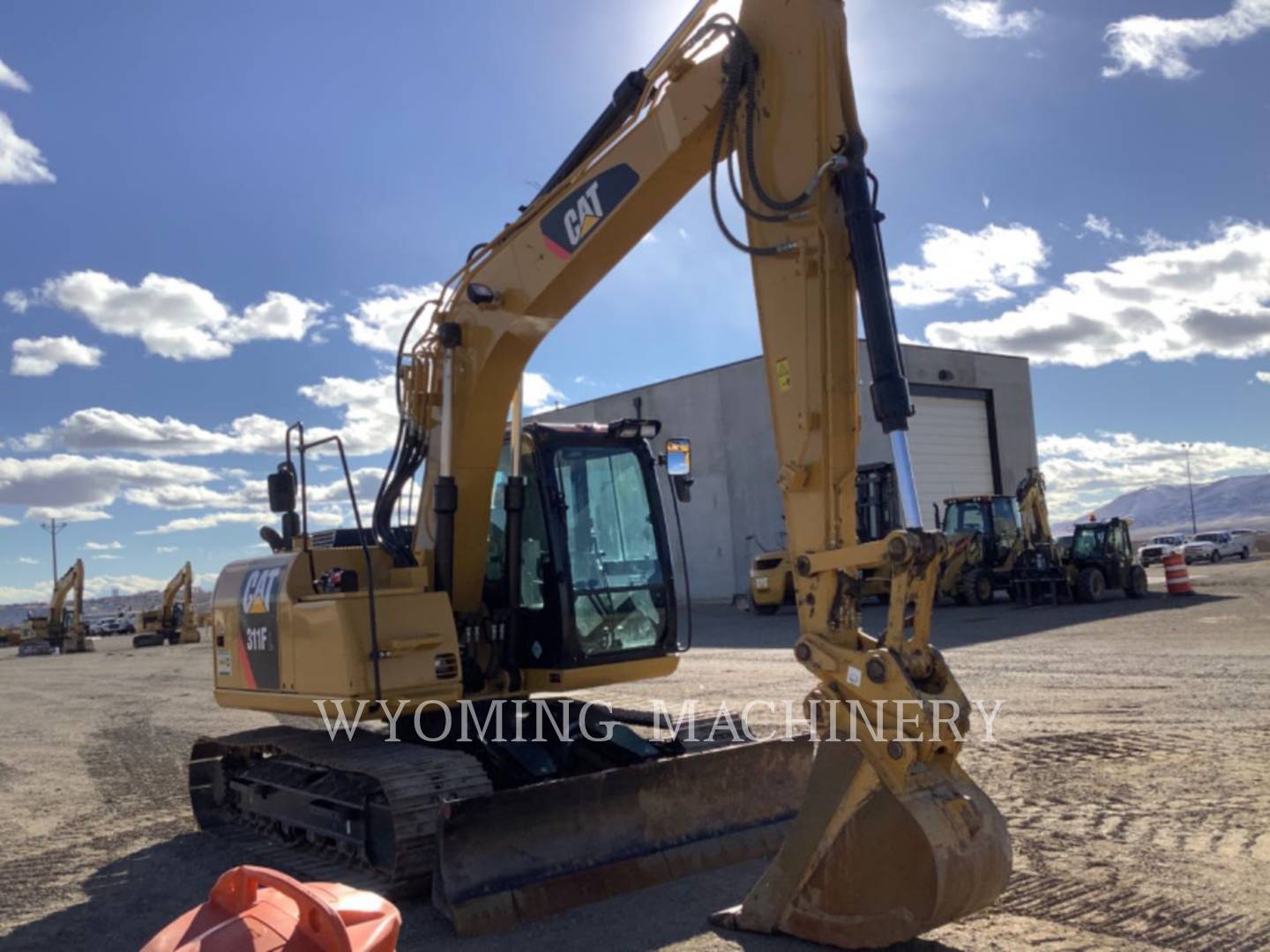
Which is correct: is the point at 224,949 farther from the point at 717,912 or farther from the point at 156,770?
the point at 156,770

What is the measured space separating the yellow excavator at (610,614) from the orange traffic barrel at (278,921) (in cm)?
244

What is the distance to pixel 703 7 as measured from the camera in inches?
212

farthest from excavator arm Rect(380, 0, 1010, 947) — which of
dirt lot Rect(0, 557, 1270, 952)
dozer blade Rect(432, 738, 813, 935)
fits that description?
dozer blade Rect(432, 738, 813, 935)

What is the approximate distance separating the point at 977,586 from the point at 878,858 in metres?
21.8

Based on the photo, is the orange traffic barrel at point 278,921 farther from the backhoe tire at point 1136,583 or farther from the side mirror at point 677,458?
the backhoe tire at point 1136,583

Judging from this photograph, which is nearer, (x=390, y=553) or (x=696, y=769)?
(x=696, y=769)

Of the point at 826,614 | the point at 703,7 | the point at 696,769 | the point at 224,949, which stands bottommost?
the point at 696,769

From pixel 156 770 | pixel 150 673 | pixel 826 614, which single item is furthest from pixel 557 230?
pixel 150 673

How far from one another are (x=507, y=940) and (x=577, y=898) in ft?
1.68

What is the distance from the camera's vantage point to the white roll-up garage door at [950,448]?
114 ft

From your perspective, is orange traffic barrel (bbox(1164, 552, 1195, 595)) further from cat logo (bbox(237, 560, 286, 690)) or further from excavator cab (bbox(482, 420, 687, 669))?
cat logo (bbox(237, 560, 286, 690))

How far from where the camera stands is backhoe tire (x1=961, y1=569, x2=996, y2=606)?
24906 millimetres

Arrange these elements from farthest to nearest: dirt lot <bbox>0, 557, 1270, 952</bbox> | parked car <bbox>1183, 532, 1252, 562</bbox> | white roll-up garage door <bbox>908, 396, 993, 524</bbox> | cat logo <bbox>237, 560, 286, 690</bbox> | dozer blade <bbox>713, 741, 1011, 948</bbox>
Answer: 1. parked car <bbox>1183, 532, 1252, 562</bbox>
2. white roll-up garage door <bbox>908, 396, 993, 524</bbox>
3. cat logo <bbox>237, 560, 286, 690</bbox>
4. dirt lot <bbox>0, 557, 1270, 952</bbox>
5. dozer blade <bbox>713, 741, 1011, 948</bbox>

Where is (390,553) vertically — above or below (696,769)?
above
